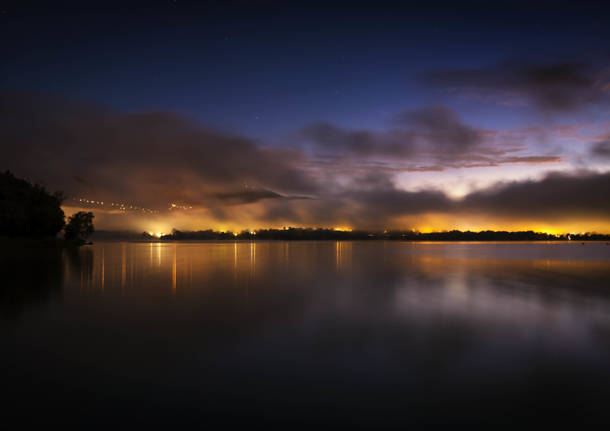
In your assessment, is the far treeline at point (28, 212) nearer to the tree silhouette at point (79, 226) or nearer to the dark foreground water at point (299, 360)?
the tree silhouette at point (79, 226)

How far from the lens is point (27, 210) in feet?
177

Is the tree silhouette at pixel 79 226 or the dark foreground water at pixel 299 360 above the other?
the tree silhouette at pixel 79 226

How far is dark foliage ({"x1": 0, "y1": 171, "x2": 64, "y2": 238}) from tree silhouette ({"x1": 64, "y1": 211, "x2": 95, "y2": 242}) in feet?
46.6

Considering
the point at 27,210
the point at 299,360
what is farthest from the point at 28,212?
the point at 299,360

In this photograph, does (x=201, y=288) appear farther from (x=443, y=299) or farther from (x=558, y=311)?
(x=558, y=311)

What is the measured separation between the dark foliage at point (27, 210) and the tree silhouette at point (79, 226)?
46.6ft

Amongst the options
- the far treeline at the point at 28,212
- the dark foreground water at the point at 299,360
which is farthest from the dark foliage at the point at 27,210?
the dark foreground water at the point at 299,360

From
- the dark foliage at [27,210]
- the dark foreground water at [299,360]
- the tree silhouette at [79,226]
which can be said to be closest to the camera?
the dark foreground water at [299,360]

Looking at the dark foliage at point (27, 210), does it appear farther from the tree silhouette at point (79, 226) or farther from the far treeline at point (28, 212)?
the tree silhouette at point (79, 226)

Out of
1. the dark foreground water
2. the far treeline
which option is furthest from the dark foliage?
the dark foreground water

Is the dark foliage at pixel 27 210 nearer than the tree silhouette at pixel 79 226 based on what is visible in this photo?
Yes

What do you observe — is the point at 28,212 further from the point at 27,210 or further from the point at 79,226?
the point at 79,226

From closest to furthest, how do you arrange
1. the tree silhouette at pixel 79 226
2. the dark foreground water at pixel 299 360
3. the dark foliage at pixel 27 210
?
the dark foreground water at pixel 299 360 < the dark foliage at pixel 27 210 < the tree silhouette at pixel 79 226

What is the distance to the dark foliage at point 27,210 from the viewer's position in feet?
166
